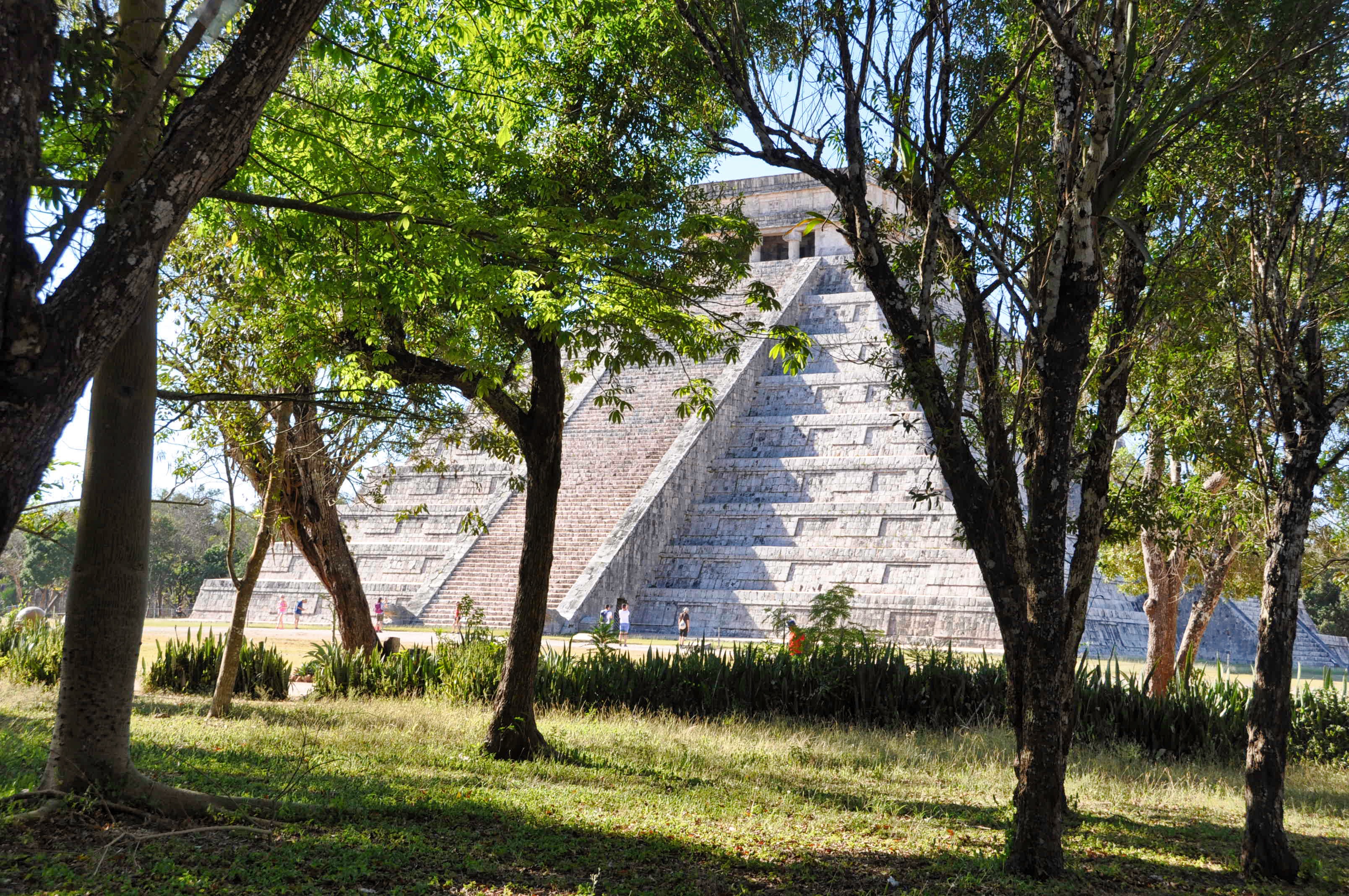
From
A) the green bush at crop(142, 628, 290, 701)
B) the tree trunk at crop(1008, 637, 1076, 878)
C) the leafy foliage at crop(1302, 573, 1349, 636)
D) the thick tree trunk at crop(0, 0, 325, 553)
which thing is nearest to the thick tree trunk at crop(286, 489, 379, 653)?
the green bush at crop(142, 628, 290, 701)

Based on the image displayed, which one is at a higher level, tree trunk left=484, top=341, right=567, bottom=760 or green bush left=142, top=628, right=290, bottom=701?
tree trunk left=484, top=341, right=567, bottom=760

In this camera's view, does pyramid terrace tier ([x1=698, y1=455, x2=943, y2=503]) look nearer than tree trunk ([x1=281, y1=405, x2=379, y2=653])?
No

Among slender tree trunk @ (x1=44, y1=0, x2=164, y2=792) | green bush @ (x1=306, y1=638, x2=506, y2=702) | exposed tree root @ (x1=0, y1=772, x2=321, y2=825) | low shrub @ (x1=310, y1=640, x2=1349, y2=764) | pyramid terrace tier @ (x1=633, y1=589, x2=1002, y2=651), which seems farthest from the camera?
pyramid terrace tier @ (x1=633, y1=589, x2=1002, y2=651)

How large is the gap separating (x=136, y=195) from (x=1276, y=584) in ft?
16.0

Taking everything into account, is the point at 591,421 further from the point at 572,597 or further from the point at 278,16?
the point at 278,16

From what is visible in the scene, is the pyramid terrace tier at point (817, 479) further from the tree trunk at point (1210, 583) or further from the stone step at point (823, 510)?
the tree trunk at point (1210, 583)

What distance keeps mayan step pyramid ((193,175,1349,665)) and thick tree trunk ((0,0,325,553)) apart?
1300 cm

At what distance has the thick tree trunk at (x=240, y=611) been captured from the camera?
861cm

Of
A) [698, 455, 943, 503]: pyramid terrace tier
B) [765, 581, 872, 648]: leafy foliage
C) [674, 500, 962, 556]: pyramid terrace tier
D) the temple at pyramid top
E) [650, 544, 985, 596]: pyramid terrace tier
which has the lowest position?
[765, 581, 872, 648]: leafy foliage

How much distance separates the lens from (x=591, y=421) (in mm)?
24453

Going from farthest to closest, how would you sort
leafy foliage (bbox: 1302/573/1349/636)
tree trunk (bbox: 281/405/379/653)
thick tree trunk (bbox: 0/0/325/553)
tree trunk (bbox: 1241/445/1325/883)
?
leafy foliage (bbox: 1302/573/1349/636) < tree trunk (bbox: 281/405/379/653) < tree trunk (bbox: 1241/445/1325/883) < thick tree trunk (bbox: 0/0/325/553)

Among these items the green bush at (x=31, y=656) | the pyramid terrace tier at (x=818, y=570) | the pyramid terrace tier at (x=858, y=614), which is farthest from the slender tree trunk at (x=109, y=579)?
the pyramid terrace tier at (x=818, y=570)

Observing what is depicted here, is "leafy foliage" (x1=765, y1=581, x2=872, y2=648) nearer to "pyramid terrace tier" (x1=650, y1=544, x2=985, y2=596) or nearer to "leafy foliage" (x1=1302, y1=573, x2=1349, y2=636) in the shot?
"pyramid terrace tier" (x1=650, y1=544, x2=985, y2=596)

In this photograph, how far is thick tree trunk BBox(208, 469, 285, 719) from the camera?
8.61 meters
